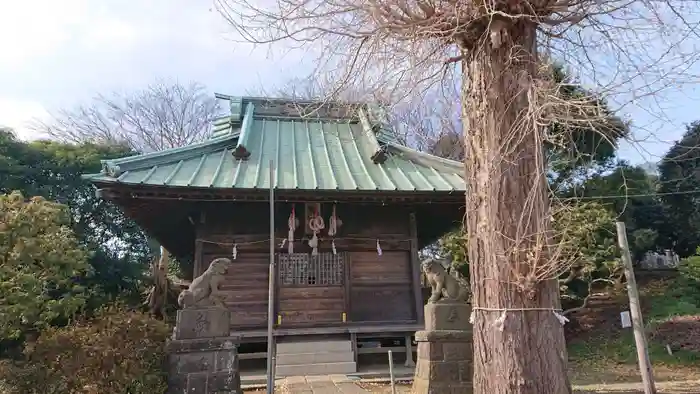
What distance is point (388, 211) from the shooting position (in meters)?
10.1

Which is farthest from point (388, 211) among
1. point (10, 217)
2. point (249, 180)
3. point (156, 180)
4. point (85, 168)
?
point (85, 168)

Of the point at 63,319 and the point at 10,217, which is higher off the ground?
the point at 10,217

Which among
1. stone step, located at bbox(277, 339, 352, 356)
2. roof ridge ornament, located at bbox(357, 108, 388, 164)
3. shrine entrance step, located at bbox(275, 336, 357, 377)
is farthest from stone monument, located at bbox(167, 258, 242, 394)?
roof ridge ornament, located at bbox(357, 108, 388, 164)

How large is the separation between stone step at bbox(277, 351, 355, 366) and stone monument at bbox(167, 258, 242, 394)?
9.97 ft

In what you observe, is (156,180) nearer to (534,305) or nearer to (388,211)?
(388,211)

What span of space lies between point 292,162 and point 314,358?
401 centimetres

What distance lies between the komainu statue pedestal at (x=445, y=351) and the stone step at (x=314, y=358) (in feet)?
8.40

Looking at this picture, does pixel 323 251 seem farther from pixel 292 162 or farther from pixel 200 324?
pixel 200 324

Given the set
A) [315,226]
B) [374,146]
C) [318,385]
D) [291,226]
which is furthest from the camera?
[374,146]

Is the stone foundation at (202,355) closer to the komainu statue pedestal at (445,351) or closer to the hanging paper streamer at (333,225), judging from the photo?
the komainu statue pedestal at (445,351)

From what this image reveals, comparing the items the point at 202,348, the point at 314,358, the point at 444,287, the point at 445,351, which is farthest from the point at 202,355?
the point at 314,358

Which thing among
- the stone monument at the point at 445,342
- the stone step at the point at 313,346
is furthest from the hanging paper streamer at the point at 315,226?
the stone monument at the point at 445,342

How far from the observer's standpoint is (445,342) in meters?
6.45

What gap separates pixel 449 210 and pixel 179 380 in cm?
650
